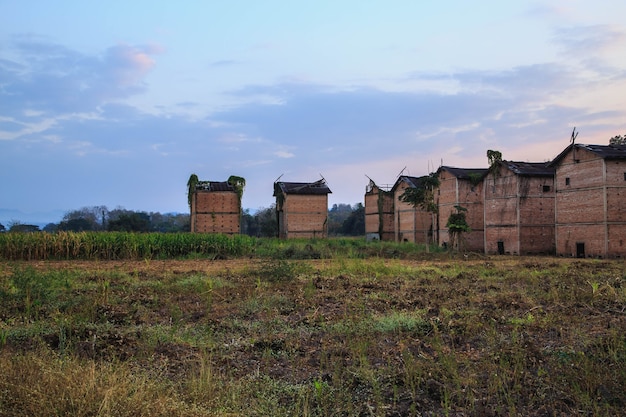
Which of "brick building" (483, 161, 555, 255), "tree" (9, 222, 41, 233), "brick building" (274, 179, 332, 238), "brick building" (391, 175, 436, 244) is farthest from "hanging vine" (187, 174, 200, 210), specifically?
"brick building" (483, 161, 555, 255)

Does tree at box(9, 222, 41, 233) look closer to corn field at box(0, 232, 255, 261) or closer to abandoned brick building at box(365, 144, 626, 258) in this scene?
corn field at box(0, 232, 255, 261)

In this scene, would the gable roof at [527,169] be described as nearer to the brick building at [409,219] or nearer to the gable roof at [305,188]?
the brick building at [409,219]

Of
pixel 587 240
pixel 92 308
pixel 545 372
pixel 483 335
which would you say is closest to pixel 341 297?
pixel 483 335

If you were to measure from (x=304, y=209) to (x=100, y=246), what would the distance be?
16037 millimetres

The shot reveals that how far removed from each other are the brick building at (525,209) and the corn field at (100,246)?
50.0 feet

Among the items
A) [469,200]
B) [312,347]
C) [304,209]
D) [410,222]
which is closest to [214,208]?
[304,209]

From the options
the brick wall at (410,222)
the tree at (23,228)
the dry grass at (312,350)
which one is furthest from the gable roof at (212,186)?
the dry grass at (312,350)

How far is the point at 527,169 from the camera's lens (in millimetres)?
27719

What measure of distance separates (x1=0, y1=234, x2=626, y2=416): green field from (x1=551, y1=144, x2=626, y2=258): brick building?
10750 millimetres

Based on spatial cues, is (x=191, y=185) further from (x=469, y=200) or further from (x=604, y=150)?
(x=604, y=150)

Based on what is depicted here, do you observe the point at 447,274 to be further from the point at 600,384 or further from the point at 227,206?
the point at 227,206

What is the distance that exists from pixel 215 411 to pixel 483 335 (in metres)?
4.54

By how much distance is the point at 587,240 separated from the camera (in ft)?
78.9

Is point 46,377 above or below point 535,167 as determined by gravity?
below
